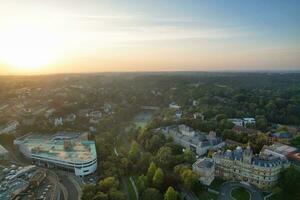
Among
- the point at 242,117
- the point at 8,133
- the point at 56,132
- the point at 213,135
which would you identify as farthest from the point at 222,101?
the point at 8,133

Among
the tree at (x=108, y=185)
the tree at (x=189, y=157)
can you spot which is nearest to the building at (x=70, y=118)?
the tree at (x=189, y=157)

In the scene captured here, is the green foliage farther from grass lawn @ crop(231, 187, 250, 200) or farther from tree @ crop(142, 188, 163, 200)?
tree @ crop(142, 188, 163, 200)

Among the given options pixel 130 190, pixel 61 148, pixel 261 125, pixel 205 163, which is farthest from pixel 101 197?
pixel 261 125

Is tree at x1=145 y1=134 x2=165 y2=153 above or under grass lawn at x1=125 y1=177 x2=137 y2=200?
above

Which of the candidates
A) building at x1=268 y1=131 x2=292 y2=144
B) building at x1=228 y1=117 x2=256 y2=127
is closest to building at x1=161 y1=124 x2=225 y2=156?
building at x1=268 y1=131 x2=292 y2=144

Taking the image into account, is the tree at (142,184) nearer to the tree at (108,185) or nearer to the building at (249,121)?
the tree at (108,185)
